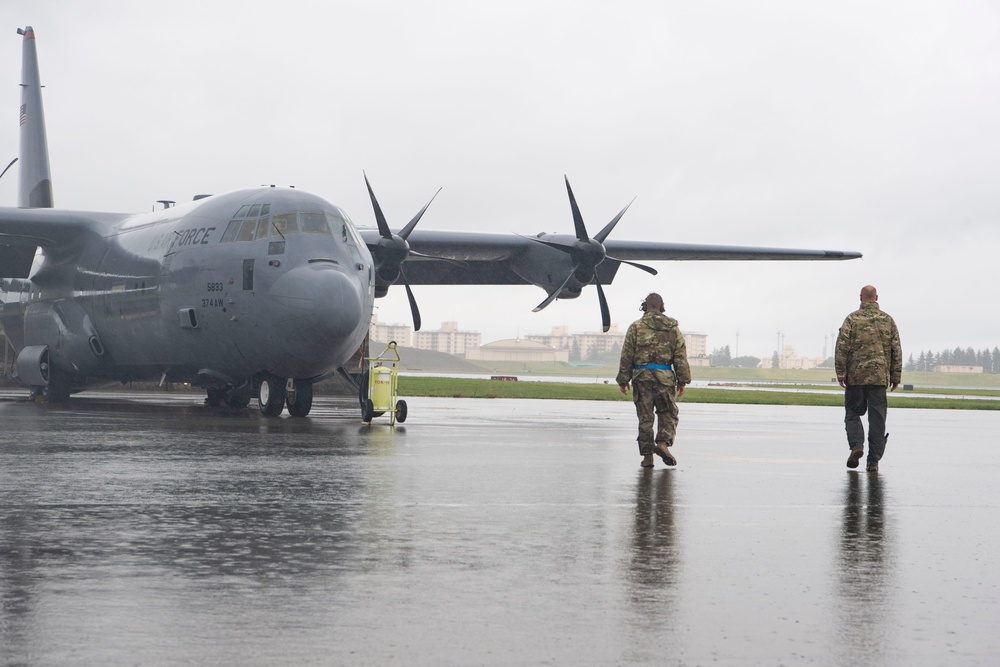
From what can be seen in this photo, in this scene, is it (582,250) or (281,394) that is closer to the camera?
(281,394)

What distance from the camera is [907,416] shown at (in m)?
29.3

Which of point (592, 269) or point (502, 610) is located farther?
point (592, 269)

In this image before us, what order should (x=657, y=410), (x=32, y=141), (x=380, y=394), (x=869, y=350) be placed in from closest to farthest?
1. (x=657, y=410)
2. (x=869, y=350)
3. (x=380, y=394)
4. (x=32, y=141)

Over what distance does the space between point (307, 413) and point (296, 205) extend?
414 cm

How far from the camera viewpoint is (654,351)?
538 inches

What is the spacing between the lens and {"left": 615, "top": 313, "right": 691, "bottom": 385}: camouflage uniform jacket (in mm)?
13602


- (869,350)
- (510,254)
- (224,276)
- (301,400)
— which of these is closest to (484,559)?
(869,350)

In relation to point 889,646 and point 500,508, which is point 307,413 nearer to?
point 500,508

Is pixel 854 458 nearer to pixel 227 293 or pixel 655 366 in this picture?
pixel 655 366

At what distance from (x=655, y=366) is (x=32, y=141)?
961 inches

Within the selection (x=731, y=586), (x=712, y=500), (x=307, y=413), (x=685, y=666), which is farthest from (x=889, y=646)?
(x=307, y=413)

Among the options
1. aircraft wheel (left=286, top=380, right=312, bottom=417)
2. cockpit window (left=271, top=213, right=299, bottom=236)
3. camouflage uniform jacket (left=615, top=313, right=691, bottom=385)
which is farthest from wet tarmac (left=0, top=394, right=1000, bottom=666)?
aircraft wheel (left=286, top=380, right=312, bottom=417)

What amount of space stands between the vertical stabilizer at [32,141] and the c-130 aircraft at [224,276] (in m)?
0.04

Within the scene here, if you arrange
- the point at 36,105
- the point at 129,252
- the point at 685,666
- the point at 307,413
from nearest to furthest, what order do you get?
1. the point at 685,666
2. the point at 307,413
3. the point at 129,252
4. the point at 36,105
